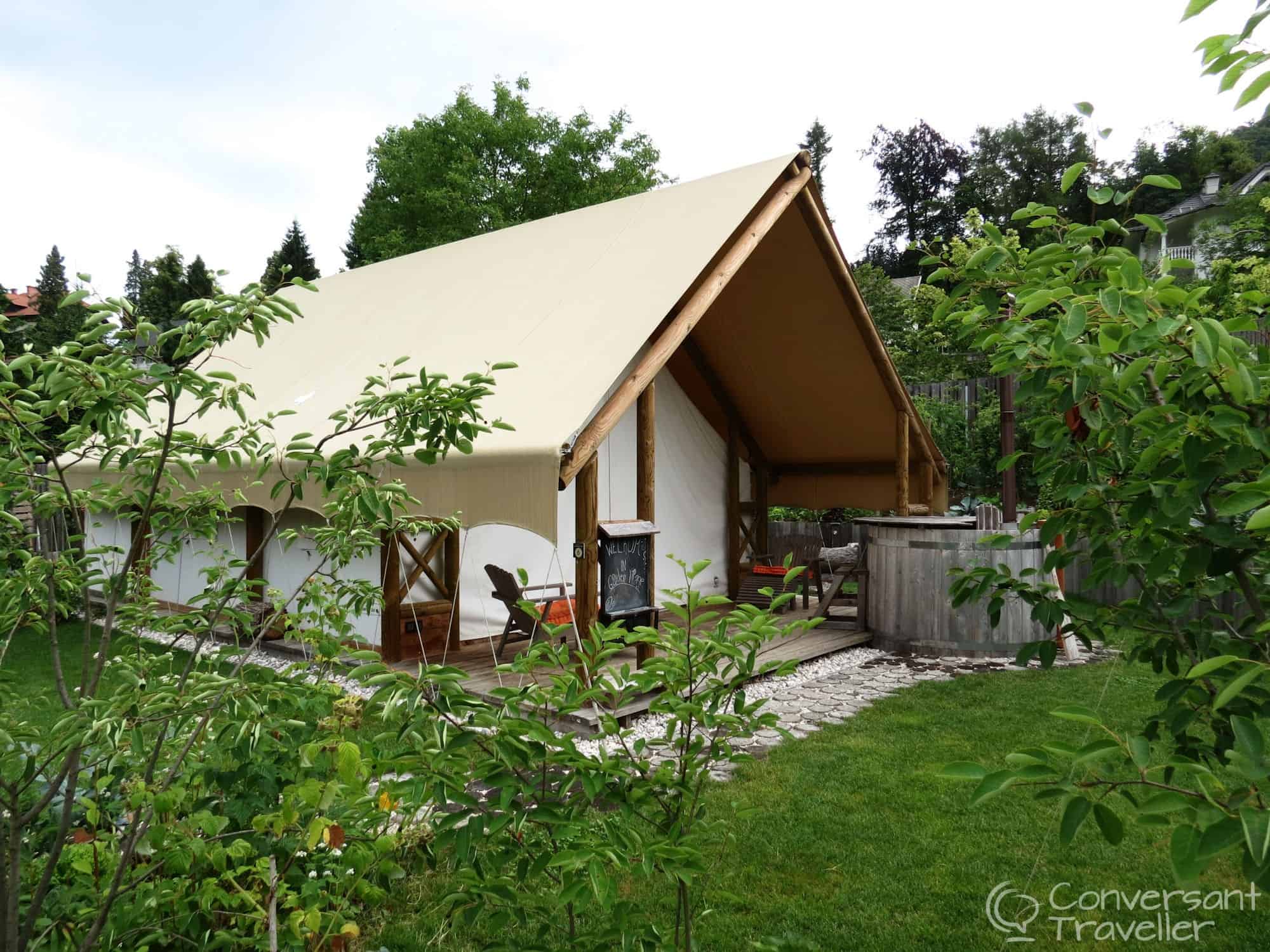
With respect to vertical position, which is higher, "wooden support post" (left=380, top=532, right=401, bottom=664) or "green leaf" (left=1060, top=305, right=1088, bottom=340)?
"green leaf" (left=1060, top=305, right=1088, bottom=340)

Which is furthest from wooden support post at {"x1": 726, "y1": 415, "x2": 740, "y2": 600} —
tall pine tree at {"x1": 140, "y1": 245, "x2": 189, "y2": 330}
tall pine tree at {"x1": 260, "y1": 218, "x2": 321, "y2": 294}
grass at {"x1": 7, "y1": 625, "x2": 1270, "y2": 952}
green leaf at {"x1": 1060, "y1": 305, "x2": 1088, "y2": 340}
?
tall pine tree at {"x1": 260, "y1": 218, "x2": 321, "y2": 294}

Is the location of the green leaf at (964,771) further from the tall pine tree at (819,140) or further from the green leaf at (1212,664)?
the tall pine tree at (819,140)

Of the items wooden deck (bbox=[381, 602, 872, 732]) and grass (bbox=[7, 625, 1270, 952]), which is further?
wooden deck (bbox=[381, 602, 872, 732])

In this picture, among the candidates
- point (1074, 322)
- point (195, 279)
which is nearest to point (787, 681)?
point (1074, 322)

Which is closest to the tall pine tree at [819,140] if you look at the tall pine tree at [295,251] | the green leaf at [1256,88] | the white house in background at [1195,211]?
the white house in background at [1195,211]

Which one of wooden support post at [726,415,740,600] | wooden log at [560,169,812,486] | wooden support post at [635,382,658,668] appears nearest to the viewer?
wooden log at [560,169,812,486]

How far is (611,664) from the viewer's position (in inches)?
249

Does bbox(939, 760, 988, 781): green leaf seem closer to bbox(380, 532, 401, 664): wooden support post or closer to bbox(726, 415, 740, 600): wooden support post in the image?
bbox(380, 532, 401, 664): wooden support post

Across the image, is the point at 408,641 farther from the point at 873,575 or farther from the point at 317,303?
the point at 317,303

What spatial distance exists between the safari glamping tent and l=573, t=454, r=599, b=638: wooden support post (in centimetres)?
1

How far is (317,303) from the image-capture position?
10.8 m

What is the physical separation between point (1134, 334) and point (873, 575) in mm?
7217

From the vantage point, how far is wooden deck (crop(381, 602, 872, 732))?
5.48 meters

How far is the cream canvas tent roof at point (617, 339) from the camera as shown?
216 inches
